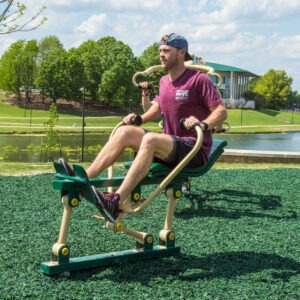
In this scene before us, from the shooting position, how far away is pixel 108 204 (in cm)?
441

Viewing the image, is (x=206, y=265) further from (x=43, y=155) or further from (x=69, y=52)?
(x=69, y=52)

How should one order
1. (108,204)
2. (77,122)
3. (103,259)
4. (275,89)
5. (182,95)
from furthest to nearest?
1. (275,89)
2. (77,122)
3. (182,95)
4. (103,259)
5. (108,204)

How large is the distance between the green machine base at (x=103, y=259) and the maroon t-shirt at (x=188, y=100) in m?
0.92

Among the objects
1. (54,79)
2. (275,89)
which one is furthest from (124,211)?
(275,89)

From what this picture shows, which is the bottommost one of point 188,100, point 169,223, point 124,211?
point 169,223

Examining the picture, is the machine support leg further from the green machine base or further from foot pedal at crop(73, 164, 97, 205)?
foot pedal at crop(73, 164, 97, 205)

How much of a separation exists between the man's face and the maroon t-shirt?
151 millimetres

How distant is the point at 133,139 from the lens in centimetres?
481

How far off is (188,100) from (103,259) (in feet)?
5.13

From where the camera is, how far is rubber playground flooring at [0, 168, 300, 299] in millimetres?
4297

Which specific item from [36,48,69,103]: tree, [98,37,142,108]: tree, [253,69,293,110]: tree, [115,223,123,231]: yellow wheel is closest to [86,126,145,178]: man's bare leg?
[115,223,123,231]: yellow wheel

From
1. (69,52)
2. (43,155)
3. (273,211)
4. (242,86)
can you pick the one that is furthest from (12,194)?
(242,86)

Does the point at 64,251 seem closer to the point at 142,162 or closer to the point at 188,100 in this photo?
the point at 142,162

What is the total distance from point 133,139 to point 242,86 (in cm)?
12083
